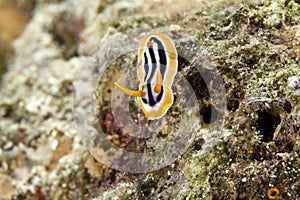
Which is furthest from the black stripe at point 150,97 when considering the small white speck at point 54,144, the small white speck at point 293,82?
the small white speck at point 54,144

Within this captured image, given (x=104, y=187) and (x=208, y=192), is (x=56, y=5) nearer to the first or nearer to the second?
(x=104, y=187)

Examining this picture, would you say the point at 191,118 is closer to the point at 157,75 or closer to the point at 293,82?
the point at 157,75

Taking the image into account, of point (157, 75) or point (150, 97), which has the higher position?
point (157, 75)

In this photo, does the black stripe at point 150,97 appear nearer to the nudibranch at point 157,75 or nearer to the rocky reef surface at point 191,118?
the nudibranch at point 157,75

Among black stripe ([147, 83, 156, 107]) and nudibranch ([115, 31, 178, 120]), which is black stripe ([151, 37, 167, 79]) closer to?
nudibranch ([115, 31, 178, 120])

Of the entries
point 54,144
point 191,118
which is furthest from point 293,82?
point 54,144

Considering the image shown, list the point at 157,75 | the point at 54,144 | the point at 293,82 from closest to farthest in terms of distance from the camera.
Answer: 1. the point at 293,82
2. the point at 157,75
3. the point at 54,144

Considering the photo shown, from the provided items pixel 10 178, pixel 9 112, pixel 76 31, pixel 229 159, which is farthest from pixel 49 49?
pixel 229 159
